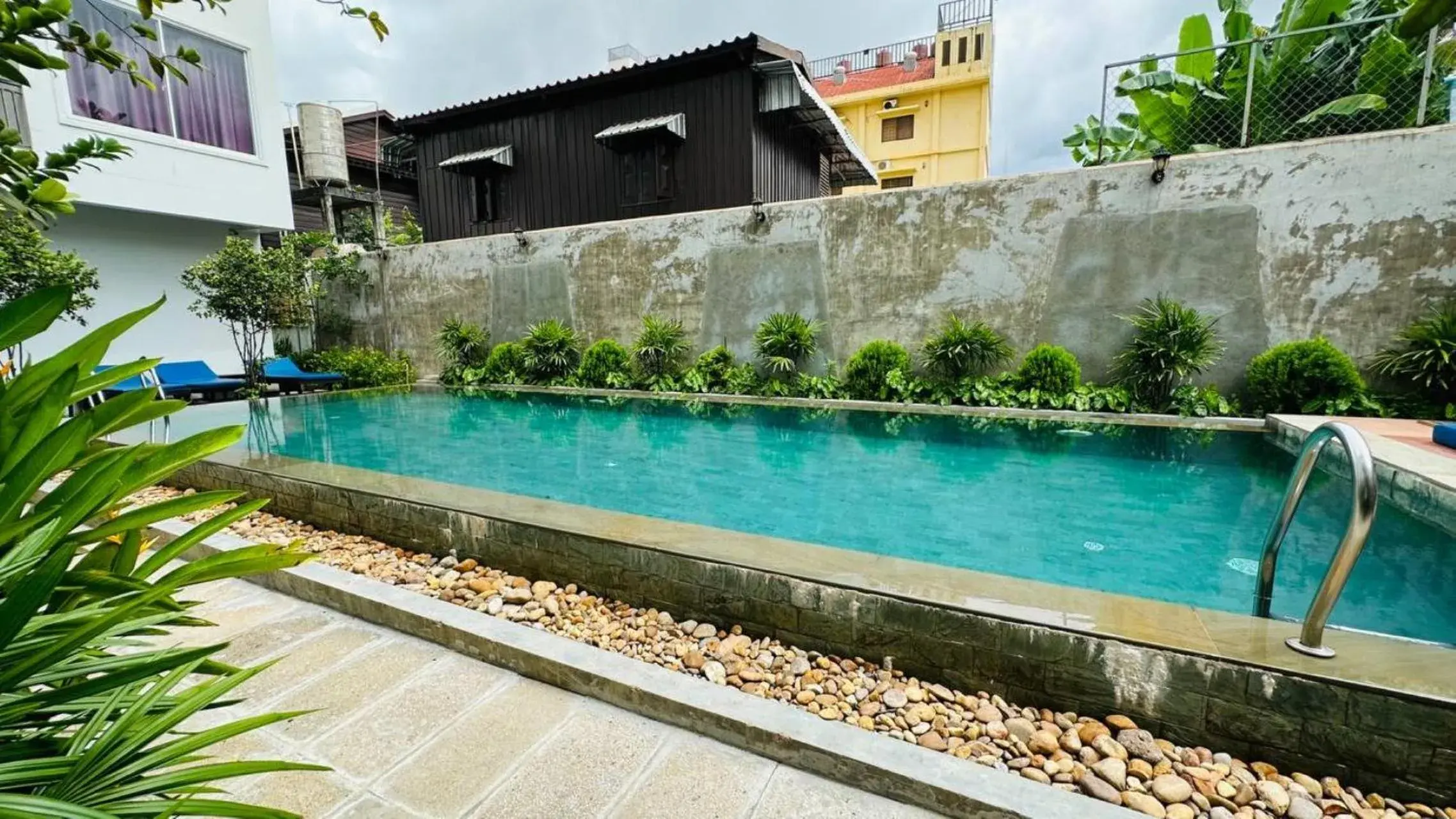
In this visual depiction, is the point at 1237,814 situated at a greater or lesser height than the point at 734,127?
lesser

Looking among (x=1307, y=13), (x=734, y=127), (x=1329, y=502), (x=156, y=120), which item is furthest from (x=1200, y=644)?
(x=156, y=120)

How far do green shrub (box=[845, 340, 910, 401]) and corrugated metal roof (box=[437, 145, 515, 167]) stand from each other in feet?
32.6

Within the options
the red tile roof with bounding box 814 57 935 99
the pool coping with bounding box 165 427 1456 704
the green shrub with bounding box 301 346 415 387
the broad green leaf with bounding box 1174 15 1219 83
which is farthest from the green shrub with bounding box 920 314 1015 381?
the red tile roof with bounding box 814 57 935 99

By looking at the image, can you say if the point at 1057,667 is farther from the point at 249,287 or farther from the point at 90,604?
the point at 249,287

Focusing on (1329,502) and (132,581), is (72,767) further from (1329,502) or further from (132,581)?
(1329,502)

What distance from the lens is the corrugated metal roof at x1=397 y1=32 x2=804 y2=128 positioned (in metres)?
11.4

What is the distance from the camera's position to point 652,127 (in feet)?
39.4

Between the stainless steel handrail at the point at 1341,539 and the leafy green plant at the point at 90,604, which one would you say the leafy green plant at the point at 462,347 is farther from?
the stainless steel handrail at the point at 1341,539

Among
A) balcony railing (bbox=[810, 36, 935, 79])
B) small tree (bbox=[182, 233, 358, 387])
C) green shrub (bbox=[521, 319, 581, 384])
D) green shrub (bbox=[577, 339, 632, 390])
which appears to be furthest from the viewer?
balcony railing (bbox=[810, 36, 935, 79])

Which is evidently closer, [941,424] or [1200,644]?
[1200,644]

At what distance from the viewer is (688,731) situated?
6.82 feet

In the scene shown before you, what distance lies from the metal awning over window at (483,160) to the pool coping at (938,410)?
19.3ft

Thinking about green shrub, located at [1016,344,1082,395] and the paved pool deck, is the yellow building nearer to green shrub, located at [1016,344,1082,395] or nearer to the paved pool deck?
green shrub, located at [1016,344,1082,395]

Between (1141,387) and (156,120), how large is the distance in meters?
15.1
